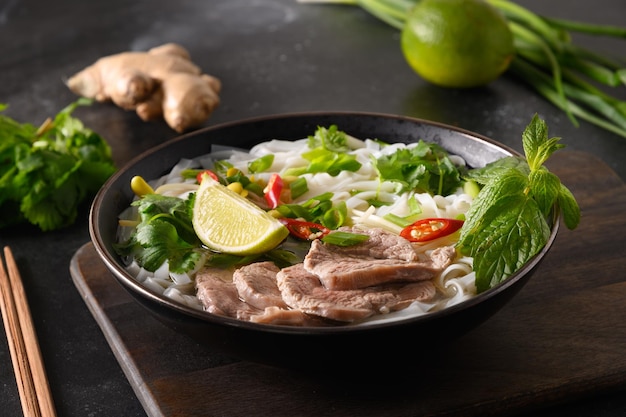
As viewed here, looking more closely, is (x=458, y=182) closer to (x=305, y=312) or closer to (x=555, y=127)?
(x=305, y=312)

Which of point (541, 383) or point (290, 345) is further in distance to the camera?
point (541, 383)

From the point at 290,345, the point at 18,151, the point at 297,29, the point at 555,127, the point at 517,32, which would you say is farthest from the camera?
the point at 297,29

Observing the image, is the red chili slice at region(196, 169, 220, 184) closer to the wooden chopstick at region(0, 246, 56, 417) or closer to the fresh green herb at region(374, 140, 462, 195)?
the fresh green herb at region(374, 140, 462, 195)

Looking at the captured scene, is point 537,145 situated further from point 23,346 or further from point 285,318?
point 23,346

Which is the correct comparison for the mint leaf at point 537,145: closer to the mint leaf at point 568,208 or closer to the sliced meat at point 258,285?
the mint leaf at point 568,208

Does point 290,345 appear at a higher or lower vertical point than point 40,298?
higher

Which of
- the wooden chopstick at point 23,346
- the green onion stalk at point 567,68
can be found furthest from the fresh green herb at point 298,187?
the green onion stalk at point 567,68

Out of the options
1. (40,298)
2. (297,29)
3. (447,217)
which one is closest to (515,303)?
(447,217)
